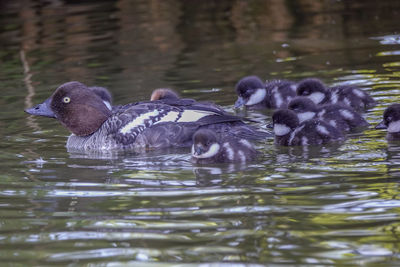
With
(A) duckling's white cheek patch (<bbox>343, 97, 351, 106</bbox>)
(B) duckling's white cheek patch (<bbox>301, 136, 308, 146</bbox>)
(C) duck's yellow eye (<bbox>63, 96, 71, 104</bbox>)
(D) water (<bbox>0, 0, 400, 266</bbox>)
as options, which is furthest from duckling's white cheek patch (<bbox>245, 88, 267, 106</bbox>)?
(C) duck's yellow eye (<bbox>63, 96, 71, 104</bbox>)

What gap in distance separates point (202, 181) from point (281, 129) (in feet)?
4.41

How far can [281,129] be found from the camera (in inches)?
245

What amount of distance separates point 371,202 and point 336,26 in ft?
26.7

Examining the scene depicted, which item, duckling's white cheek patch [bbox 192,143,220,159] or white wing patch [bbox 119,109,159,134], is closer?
duckling's white cheek patch [bbox 192,143,220,159]

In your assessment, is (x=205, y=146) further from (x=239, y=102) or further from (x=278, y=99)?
(x=278, y=99)

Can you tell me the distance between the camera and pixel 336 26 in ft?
39.8

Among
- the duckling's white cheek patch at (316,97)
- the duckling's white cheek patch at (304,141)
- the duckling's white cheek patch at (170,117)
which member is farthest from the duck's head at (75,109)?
the duckling's white cheek patch at (316,97)

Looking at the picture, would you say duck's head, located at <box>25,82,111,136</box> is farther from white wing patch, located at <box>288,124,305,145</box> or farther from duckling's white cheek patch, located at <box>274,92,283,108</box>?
duckling's white cheek patch, located at <box>274,92,283,108</box>

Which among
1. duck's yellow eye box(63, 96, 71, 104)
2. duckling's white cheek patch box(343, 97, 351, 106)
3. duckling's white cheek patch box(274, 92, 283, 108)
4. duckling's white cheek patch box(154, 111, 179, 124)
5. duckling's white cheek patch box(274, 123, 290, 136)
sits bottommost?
duckling's white cheek patch box(274, 92, 283, 108)

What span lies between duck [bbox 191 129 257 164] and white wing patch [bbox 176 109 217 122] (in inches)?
27.6

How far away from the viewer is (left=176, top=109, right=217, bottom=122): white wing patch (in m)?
6.39

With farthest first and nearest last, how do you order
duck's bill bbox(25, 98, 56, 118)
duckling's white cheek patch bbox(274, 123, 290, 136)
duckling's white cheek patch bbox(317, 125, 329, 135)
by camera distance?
duck's bill bbox(25, 98, 56, 118)
duckling's white cheek patch bbox(274, 123, 290, 136)
duckling's white cheek patch bbox(317, 125, 329, 135)

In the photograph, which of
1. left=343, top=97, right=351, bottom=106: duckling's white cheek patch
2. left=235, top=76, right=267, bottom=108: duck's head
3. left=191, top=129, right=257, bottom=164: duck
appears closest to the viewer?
left=191, top=129, right=257, bottom=164: duck

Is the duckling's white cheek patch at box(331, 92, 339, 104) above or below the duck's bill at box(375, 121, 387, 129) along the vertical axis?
below
